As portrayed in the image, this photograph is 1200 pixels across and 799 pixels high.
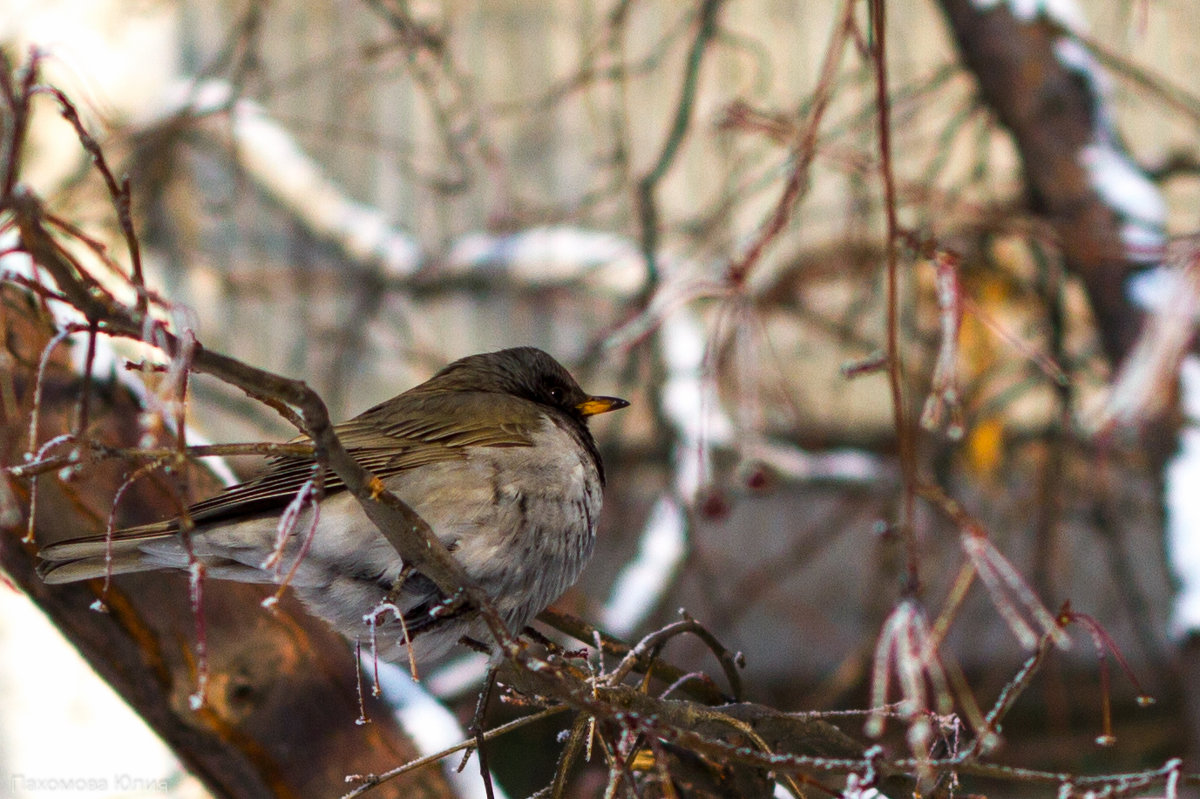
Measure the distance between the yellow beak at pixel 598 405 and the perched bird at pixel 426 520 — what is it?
10.4 inches

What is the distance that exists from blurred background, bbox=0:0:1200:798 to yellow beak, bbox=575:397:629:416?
1100 mm

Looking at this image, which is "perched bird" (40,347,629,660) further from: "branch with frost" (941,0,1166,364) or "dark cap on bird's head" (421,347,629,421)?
"branch with frost" (941,0,1166,364)

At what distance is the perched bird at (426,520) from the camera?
1711 millimetres

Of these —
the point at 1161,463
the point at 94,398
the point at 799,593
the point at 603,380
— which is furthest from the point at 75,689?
the point at 799,593

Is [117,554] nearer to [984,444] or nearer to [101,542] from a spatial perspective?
[101,542]

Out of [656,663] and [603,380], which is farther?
[603,380]

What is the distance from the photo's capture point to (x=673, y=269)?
4.14 meters

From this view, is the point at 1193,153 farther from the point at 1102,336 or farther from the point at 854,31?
the point at 854,31

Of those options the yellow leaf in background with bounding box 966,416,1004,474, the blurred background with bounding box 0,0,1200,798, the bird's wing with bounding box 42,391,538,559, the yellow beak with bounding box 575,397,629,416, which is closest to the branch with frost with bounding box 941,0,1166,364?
the blurred background with bounding box 0,0,1200,798

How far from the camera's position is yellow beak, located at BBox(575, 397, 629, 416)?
2.34 meters

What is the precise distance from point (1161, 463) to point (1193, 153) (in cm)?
166

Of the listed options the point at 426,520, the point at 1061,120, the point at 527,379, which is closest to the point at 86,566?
the point at 426,520

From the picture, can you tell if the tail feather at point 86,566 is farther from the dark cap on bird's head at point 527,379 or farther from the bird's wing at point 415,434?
the dark cap on bird's head at point 527,379

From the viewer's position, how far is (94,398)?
7.63 feet
